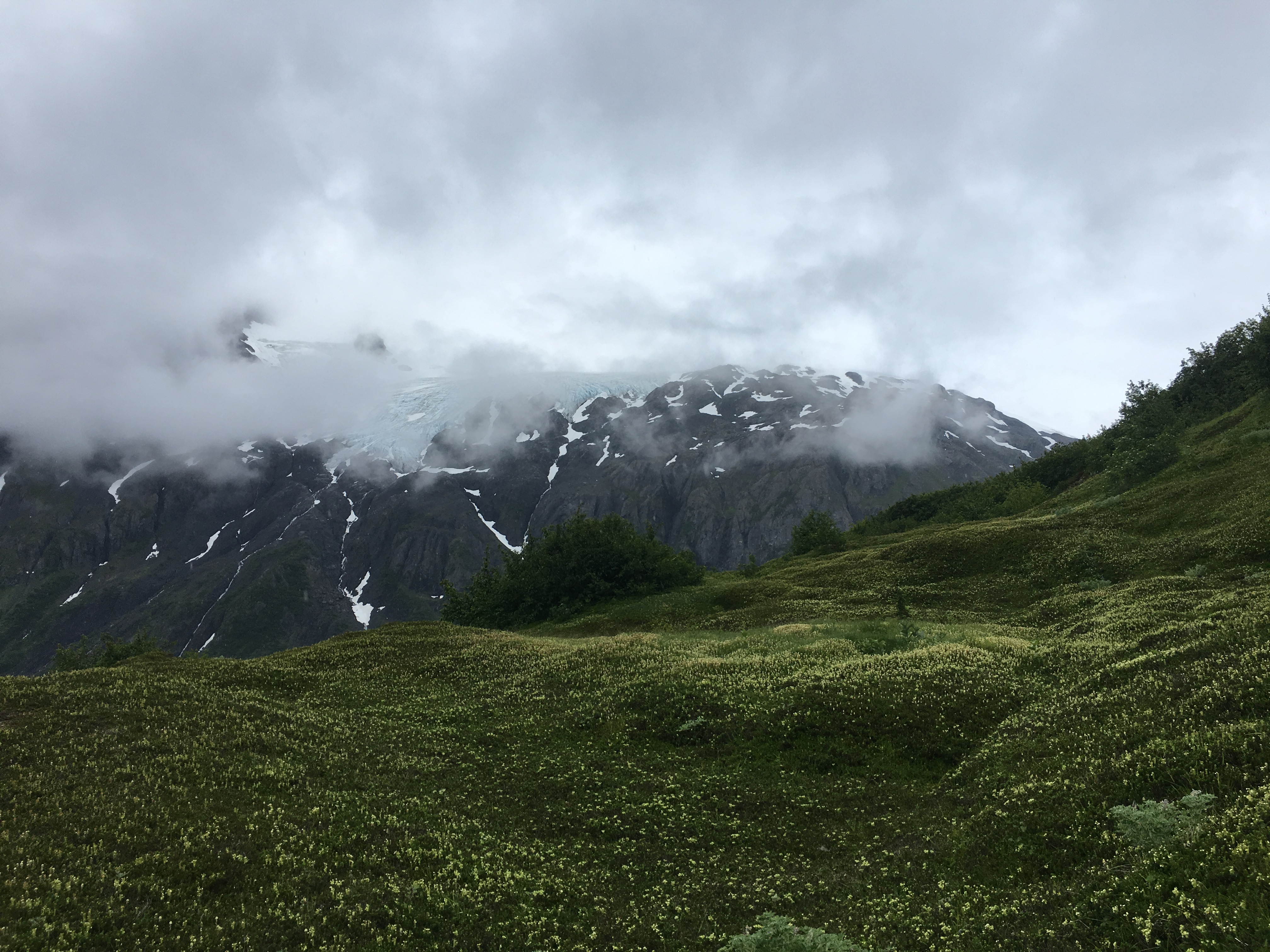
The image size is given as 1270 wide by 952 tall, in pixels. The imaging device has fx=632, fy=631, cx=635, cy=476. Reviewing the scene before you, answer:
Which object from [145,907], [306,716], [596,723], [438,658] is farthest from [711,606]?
[145,907]

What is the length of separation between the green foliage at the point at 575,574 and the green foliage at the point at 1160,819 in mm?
56571

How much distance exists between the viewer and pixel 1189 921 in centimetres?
920

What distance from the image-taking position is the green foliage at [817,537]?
89625 millimetres

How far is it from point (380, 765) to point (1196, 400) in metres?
117

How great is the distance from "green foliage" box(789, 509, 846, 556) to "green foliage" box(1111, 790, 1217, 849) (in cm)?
7602

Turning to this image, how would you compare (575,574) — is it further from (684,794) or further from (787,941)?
(787,941)

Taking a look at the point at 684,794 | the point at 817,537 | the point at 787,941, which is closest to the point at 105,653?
the point at 684,794

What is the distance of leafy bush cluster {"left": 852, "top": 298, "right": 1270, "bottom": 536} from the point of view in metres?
71.6

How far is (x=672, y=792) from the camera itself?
20.7m

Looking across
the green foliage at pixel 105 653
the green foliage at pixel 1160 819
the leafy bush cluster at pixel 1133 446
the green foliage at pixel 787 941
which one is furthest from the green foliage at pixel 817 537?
the green foliage at pixel 105 653

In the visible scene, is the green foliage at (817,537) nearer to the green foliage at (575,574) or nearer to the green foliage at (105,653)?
the green foliage at (575,574)

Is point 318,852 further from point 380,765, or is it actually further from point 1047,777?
point 1047,777

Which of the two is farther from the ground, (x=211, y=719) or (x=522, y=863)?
(x=211, y=719)

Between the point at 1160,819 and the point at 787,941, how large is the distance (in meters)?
7.39
